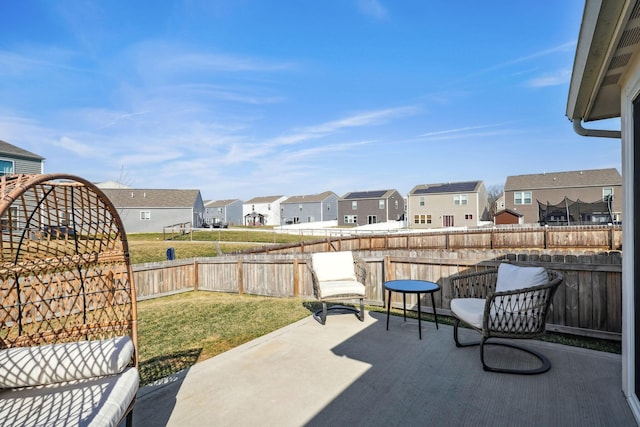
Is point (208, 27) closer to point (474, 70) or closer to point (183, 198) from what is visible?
point (474, 70)

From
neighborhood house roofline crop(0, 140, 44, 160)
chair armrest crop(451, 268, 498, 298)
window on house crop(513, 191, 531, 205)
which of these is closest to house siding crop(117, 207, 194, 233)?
neighborhood house roofline crop(0, 140, 44, 160)

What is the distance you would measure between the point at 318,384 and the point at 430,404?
1.08 m

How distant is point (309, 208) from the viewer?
159 feet

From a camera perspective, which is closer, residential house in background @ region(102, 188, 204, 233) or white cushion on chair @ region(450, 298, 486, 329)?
white cushion on chair @ region(450, 298, 486, 329)

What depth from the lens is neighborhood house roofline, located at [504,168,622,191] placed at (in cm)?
3338

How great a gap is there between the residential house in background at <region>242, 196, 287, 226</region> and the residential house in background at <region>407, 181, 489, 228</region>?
77.6 ft

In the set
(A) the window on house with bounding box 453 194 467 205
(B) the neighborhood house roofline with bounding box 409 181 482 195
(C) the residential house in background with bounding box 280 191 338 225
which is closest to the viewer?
(A) the window on house with bounding box 453 194 467 205

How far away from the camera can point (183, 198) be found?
36281 mm

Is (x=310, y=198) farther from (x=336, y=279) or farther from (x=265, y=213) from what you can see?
(x=336, y=279)

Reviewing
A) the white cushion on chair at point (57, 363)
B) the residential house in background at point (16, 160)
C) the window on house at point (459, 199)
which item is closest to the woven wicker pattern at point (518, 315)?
the white cushion on chair at point (57, 363)

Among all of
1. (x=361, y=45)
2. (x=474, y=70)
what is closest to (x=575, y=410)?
(x=361, y=45)

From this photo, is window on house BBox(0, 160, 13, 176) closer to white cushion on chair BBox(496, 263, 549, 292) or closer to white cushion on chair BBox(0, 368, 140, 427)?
white cushion on chair BBox(0, 368, 140, 427)

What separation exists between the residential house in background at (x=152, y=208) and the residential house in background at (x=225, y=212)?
1509cm

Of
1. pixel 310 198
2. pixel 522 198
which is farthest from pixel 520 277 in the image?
pixel 310 198
